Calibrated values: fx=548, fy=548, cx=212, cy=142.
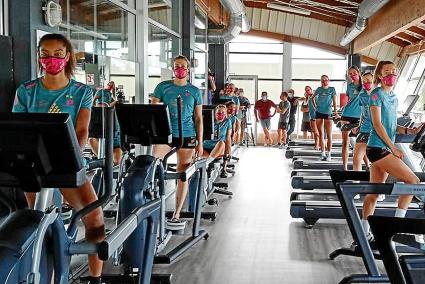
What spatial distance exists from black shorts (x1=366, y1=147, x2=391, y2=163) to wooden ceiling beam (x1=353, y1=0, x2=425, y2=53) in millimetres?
3330

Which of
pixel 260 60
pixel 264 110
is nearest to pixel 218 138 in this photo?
pixel 264 110

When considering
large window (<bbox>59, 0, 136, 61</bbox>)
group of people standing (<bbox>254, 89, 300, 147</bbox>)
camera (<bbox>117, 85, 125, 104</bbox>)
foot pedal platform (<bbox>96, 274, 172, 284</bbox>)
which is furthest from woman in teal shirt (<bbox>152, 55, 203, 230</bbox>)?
group of people standing (<bbox>254, 89, 300, 147</bbox>)

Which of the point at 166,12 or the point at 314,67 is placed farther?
the point at 314,67

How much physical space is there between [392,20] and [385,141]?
5297mm

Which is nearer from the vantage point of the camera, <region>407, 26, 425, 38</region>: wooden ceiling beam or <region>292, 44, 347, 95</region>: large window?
<region>407, 26, 425, 38</region>: wooden ceiling beam

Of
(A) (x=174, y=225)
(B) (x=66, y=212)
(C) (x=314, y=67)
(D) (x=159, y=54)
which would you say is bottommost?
(A) (x=174, y=225)

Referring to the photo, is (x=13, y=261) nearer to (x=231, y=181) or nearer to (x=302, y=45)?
(x=231, y=181)

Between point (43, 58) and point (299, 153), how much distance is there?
825cm

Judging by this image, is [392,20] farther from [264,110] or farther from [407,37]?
[264,110]

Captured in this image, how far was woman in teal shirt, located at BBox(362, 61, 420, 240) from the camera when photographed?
4191 millimetres

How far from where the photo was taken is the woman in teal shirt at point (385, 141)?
13.8 feet

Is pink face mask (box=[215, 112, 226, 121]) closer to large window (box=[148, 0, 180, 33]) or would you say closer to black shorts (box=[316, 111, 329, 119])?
large window (box=[148, 0, 180, 33])

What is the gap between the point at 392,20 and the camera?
8.85 meters

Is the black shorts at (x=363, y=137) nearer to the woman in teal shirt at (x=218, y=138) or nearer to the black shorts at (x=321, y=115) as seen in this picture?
the woman in teal shirt at (x=218, y=138)
